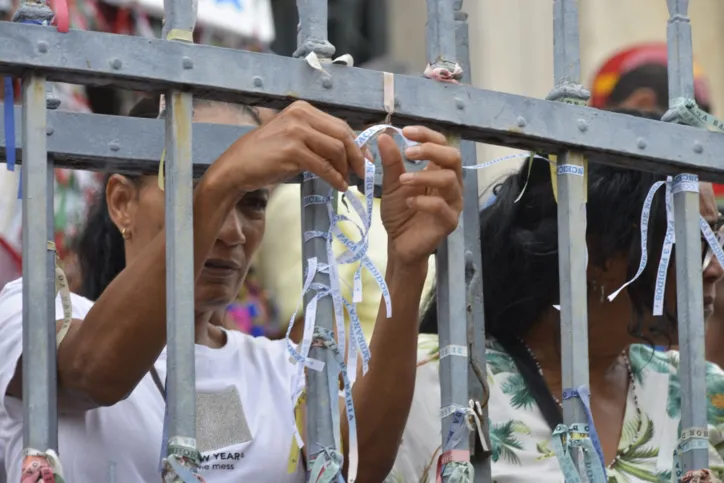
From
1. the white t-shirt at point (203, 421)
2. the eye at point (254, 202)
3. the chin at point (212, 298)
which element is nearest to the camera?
the white t-shirt at point (203, 421)

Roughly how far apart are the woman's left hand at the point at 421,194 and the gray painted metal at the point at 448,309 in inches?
1.8

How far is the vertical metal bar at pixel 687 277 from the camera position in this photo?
7.25 ft

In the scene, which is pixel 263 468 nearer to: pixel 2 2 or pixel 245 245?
pixel 245 245

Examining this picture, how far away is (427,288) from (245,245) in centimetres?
65

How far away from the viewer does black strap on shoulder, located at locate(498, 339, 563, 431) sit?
3.20 metres

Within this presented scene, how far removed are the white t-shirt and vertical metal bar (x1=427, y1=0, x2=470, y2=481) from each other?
1.20 feet

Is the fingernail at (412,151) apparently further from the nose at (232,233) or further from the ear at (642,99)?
the ear at (642,99)

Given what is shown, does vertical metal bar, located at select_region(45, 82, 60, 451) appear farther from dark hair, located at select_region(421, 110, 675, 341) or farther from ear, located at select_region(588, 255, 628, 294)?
ear, located at select_region(588, 255, 628, 294)

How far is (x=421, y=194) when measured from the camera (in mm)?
2229

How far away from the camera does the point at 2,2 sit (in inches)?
172

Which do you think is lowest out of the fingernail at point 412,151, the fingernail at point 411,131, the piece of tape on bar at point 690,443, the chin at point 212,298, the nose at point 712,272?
the piece of tape on bar at point 690,443

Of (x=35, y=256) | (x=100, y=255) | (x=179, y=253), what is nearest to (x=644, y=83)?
(x=100, y=255)

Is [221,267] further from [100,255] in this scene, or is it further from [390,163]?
[390,163]

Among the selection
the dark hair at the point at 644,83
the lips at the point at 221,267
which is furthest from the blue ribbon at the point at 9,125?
the dark hair at the point at 644,83
